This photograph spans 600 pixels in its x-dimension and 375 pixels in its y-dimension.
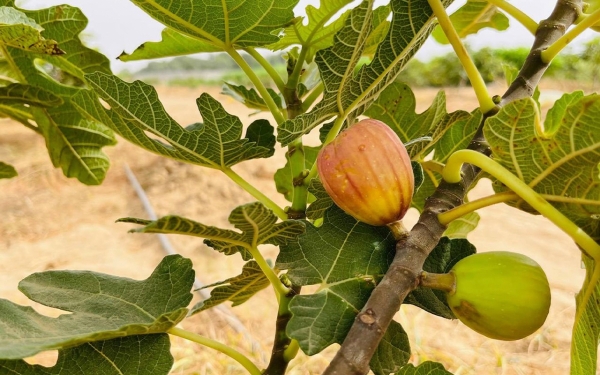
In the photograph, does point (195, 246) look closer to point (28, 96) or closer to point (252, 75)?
point (28, 96)

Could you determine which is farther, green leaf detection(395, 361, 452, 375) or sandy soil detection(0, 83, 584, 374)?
sandy soil detection(0, 83, 584, 374)

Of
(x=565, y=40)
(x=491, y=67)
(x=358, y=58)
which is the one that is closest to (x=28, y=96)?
(x=358, y=58)

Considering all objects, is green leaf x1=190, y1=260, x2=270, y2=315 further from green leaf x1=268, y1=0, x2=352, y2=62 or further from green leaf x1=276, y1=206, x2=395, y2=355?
green leaf x1=268, y1=0, x2=352, y2=62

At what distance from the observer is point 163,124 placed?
23.1 inches

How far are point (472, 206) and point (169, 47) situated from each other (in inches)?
20.6

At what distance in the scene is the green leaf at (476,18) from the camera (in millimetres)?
948

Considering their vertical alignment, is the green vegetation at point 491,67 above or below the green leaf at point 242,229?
below

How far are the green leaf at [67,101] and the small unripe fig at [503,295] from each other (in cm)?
66

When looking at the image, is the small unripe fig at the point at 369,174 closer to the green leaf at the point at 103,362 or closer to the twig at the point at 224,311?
the green leaf at the point at 103,362

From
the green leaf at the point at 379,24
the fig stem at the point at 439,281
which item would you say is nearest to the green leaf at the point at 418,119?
the green leaf at the point at 379,24

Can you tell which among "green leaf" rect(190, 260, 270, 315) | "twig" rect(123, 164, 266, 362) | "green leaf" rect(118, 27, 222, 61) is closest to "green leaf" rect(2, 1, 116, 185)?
"green leaf" rect(118, 27, 222, 61)

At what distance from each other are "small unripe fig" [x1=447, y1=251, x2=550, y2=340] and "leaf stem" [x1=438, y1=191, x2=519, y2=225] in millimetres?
45

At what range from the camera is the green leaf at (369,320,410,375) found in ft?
1.79

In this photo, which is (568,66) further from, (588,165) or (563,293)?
(588,165)
